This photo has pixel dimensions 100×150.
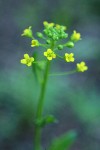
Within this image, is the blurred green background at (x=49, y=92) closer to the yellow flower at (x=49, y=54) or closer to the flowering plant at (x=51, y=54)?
the flowering plant at (x=51, y=54)

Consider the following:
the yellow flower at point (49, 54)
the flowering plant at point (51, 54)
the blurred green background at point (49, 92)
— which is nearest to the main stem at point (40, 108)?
the flowering plant at point (51, 54)

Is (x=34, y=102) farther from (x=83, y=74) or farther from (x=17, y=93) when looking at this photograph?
(x=83, y=74)

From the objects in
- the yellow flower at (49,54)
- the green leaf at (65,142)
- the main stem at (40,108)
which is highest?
the yellow flower at (49,54)

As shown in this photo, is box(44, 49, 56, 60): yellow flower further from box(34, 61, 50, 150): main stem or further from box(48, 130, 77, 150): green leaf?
box(48, 130, 77, 150): green leaf

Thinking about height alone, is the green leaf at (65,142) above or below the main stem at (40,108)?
below

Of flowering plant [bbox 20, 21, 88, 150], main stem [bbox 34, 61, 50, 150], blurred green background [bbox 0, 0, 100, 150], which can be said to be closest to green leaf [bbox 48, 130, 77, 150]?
flowering plant [bbox 20, 21, 88, 150]

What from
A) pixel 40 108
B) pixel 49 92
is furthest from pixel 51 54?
pixel 49 92

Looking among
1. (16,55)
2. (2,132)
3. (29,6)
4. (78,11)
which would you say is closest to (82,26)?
(78,11)

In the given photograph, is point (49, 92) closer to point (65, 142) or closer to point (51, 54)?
point (65, 142)
